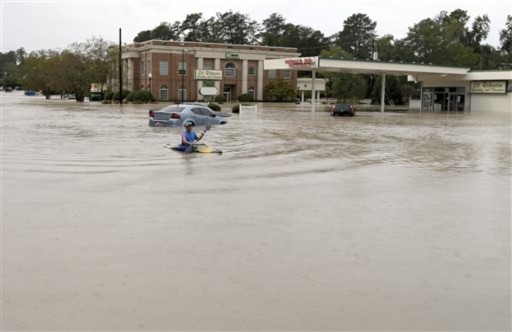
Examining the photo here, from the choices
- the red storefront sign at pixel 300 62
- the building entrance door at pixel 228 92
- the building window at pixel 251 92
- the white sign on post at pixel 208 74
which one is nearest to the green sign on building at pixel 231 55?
the white sign on post at pixel 208 74

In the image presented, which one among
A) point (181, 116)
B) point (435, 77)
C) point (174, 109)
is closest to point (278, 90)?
point (435, 77)

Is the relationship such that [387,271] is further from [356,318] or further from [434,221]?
[434,221]

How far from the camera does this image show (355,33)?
168 metres

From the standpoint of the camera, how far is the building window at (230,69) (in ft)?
325

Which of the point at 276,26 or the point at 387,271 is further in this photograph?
the point at 276,26

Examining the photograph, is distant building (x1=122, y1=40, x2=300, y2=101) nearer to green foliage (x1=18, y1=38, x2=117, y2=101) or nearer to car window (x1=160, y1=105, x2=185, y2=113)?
green foliage (x1=18, y1=38, x2=117, y2=101)

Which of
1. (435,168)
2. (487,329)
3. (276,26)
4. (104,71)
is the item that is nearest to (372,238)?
(487,329)

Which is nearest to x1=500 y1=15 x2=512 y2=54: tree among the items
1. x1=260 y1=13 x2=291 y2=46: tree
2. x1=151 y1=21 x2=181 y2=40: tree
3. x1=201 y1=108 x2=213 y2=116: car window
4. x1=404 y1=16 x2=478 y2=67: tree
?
x1=404 y1=16 x2=478 y2=67: tree

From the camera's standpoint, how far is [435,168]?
53.0ft

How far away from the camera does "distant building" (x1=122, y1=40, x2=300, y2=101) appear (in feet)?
305

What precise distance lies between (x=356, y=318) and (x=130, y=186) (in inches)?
302

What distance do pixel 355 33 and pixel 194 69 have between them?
273 ft

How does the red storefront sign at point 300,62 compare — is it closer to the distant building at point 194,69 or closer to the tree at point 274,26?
the distant building at point 194,69

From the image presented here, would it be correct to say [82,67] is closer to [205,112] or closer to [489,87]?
[489,87]
